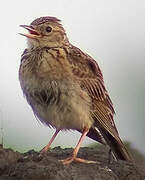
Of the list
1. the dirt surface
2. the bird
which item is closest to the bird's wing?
the bird

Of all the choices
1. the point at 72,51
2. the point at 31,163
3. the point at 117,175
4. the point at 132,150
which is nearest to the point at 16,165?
the point at 31,163

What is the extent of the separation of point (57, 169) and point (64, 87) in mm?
962

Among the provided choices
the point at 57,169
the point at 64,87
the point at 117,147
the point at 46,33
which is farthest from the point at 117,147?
the point at 57,169

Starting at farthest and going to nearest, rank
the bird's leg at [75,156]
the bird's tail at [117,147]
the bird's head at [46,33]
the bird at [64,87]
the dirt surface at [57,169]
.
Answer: the bird's tail at [117,147]
the bird's head at [46,33]
the bird at [64,87]
the bird's leg at [75,156]
the dirt surface at [57,169]

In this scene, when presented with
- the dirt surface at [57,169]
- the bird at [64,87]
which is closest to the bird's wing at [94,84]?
the bird at [64,87]

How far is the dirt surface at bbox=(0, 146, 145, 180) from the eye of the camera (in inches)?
215

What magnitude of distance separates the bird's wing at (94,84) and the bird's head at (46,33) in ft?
0.43

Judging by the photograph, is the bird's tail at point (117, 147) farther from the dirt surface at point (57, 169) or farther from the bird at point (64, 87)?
the dirt surface at point (57, 169)

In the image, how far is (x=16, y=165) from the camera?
5637 millimetres

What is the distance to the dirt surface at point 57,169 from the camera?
5.47m

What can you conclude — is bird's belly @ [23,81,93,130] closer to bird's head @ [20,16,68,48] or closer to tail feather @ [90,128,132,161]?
tail feather @ [90,128,132,161]

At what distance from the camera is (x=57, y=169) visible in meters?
5.57

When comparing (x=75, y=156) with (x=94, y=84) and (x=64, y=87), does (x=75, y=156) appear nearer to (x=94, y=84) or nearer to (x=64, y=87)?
(x=64, y=87)

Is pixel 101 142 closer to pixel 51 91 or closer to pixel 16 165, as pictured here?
pixel 51 91
